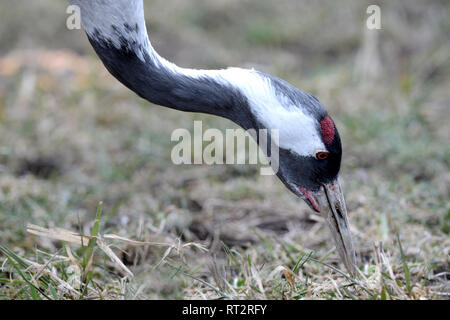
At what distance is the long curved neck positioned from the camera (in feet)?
10.0

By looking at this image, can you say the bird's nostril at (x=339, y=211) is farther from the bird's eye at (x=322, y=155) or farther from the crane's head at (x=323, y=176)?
the bird's eye at (x=322, y=155)

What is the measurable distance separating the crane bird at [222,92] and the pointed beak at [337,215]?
0.26 ft

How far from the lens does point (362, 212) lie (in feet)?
13.7

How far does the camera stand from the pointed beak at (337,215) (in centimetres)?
326

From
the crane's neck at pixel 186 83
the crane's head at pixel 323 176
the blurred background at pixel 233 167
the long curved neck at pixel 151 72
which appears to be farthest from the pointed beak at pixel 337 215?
the long curved neck at pixel 151 72

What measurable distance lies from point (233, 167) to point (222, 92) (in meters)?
2.29

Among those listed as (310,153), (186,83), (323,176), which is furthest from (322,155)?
(186,83)

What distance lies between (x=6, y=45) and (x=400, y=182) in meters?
5.57

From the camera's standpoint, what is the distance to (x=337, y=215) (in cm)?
332

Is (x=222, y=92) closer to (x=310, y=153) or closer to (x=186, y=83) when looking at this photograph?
(x=186, y=83)

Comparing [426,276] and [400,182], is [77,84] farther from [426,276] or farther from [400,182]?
[426,276]

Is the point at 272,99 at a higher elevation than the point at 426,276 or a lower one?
higher

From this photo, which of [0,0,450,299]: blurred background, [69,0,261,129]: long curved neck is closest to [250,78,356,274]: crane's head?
[69,0,261,129]: long curved neck
